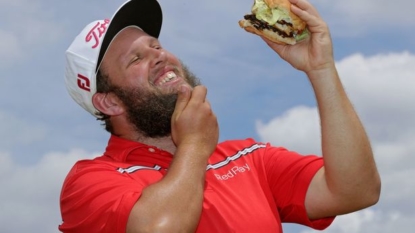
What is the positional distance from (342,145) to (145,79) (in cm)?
173

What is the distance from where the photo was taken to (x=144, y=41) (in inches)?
245

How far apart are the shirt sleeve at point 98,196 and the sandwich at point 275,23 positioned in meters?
1.38

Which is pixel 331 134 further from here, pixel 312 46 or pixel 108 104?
pixel 108 104

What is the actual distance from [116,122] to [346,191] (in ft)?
6.80

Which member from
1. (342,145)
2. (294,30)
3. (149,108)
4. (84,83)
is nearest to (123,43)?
(84,83)

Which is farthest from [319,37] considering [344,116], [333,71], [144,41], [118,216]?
[118,216]

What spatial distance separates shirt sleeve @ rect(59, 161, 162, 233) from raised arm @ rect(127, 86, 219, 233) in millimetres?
145

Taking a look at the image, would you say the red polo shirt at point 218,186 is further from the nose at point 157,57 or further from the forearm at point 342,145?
the nose at point 157,57

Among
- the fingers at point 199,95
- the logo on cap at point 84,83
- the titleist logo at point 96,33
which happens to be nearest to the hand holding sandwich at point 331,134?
the fingers at point 199,95

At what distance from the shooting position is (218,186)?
5.21 metres

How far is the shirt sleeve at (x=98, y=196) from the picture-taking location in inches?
177

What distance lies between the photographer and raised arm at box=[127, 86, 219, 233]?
429 centimetres

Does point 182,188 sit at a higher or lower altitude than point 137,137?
lower

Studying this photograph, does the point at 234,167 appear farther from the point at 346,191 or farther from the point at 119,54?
the point at 119,54
